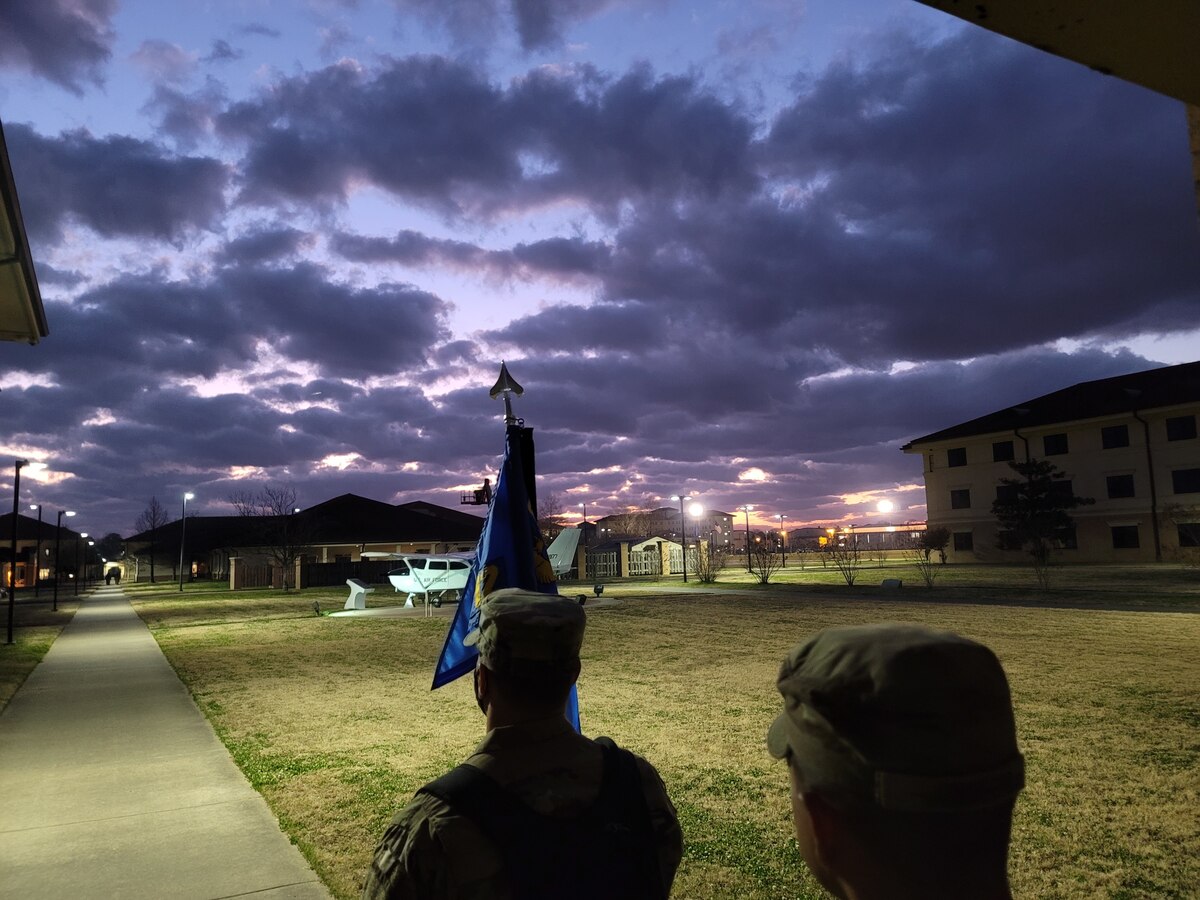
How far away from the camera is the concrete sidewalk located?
4547 mm

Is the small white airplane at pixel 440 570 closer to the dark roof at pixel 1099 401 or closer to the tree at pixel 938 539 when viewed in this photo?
the tree at pixel 938 539

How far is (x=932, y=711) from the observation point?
3.40 feet

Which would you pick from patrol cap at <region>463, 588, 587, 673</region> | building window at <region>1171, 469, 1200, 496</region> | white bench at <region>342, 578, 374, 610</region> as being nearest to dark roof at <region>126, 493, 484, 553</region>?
white bench at <region>342, 578, 374, 610</region>

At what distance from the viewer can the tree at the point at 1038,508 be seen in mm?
40875

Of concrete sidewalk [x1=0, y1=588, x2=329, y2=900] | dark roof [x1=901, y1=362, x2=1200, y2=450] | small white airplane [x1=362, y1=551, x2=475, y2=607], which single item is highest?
dark roof [x1=901, y1=362, x2=1200, y2=450]

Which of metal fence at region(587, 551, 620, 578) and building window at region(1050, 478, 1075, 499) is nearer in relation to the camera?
building window at region(1050, 478, 1075, 499)

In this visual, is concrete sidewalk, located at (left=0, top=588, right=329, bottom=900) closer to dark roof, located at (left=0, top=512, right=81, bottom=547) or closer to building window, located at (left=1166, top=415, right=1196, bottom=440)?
building window, located at (left=1166, top=415, right=1196, bottom=440)

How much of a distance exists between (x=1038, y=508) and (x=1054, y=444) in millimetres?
9109

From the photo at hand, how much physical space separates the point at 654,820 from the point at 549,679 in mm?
483

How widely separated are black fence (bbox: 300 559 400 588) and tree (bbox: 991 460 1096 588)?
38.2m

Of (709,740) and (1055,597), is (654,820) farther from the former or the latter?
(1055,597)

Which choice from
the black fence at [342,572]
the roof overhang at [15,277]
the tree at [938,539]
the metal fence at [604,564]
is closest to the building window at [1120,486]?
the tree at [938,539]

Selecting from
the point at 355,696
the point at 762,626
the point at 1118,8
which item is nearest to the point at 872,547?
the point at 762,626

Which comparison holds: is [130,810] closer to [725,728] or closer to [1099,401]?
[725,728]
